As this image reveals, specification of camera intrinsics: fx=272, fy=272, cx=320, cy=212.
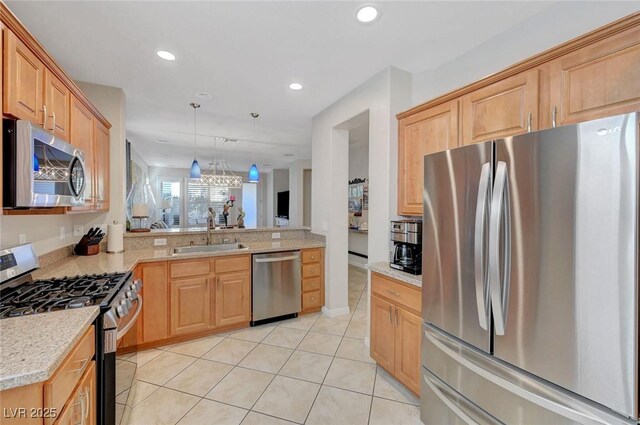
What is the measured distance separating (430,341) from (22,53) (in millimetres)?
2800

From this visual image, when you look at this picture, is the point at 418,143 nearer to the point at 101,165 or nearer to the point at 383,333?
the point at 383,333

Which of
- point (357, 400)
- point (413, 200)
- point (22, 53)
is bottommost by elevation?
point (357, 400)

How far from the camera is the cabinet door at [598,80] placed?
117 centimetres

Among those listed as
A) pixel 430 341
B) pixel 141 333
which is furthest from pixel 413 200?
pixel 141 333

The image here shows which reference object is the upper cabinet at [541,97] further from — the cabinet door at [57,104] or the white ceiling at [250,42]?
the cabinet door at [57,104]

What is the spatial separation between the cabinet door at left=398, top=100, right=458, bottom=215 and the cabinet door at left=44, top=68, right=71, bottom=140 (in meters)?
2.49

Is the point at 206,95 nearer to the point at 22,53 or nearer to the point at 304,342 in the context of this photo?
the point at 22,53

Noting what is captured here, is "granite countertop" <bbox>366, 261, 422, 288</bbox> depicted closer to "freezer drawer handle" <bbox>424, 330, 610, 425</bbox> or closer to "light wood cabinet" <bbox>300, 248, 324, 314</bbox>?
"freezer drawer handle" <bbox>424, 330, 610, 425</bbox>

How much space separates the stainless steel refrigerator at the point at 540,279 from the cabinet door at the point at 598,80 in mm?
359

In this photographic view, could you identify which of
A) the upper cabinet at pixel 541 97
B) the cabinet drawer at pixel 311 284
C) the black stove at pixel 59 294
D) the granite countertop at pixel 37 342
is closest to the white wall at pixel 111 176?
the black stove at pixel 59 294

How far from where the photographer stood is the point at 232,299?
2998 mm

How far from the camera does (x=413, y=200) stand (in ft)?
7.39

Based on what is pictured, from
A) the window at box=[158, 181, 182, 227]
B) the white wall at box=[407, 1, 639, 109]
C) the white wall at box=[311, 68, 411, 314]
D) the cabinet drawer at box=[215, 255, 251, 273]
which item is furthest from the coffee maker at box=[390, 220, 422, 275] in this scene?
the window at box=[158, 181, 182, 227]

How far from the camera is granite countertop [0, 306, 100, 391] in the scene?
0.86 meters
